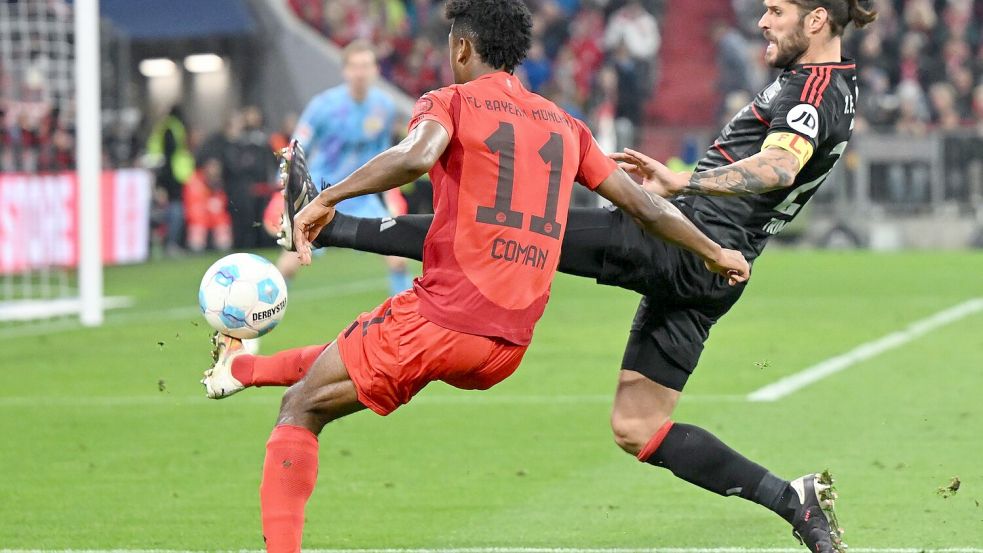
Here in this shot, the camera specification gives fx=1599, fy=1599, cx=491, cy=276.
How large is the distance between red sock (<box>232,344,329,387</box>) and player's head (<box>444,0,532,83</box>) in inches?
46.7

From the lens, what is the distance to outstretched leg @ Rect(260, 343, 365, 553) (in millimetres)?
4953

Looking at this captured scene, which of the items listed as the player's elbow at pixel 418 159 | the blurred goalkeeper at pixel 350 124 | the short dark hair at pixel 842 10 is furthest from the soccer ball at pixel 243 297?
the blurred goalkeeper at pixel 350 124

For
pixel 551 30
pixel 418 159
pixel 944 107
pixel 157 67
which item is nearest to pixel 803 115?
pixel 418 159

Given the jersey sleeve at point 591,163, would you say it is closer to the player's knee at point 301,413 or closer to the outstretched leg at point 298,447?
the outstretched leg at point 298,447

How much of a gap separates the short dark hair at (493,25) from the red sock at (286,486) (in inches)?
52.5

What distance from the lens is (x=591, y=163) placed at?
5152 mm

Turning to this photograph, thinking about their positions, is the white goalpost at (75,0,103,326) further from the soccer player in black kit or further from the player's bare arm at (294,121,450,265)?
the player's bare arm at (294,121,450,265)

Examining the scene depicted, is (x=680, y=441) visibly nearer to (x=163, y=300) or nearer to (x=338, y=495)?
(x=338, y=495)

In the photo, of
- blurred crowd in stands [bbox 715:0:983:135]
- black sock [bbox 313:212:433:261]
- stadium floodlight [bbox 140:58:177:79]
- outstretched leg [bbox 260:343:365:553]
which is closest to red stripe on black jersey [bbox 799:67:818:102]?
black sock [bbox 313:212:433:261]

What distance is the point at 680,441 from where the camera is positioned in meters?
5.78

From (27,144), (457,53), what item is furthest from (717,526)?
(27,144)

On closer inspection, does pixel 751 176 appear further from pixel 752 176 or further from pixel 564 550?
pixel 564 550

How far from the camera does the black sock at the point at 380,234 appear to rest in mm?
5746

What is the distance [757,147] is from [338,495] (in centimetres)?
260
